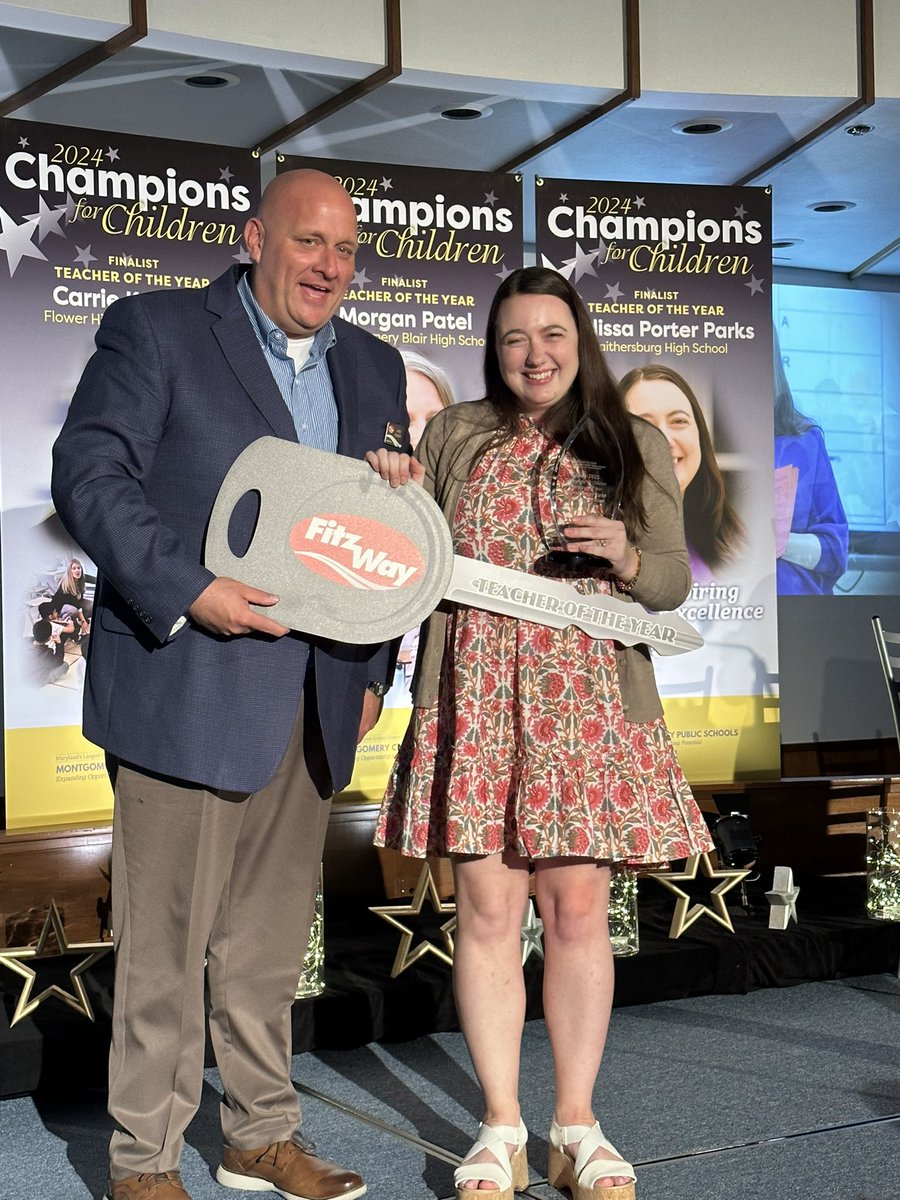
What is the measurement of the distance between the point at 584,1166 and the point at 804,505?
4470mm

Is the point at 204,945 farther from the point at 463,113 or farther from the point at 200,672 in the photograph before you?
the point at 463,113

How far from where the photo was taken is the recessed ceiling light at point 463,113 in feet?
14.0

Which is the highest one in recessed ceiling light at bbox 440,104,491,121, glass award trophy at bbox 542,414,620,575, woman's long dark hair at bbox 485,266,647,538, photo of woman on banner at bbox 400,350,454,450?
recessed ceiling light at bbox 440,104,491,121

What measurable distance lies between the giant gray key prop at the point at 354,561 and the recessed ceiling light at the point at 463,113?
2.49 meters

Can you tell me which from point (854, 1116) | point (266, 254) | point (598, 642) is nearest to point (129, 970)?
point (598, 642)

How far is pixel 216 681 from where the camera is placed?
2.11 meters

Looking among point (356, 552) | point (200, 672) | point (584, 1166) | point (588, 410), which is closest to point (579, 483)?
point (588, 410)

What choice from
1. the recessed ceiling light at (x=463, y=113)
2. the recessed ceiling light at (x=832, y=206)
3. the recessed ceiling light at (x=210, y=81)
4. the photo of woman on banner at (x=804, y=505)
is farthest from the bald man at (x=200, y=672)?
the photo of woman on banner at (x=804, y=505)

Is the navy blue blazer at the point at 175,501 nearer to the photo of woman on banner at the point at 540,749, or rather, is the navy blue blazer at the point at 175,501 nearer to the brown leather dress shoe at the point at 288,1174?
the photo of woman on banner at the point at 540,749

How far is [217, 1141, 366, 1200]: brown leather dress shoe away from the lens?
2229 millimetres

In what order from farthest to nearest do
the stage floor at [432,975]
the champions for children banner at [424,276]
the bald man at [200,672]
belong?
1. the champions for children banner at [424,276]
2. the stage floor at [432,975]
3. the bald man at [200,672]

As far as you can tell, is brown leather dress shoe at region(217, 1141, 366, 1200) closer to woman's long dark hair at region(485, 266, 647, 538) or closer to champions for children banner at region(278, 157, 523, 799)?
woman's long dark hair at region(485, 266, 647, 538)

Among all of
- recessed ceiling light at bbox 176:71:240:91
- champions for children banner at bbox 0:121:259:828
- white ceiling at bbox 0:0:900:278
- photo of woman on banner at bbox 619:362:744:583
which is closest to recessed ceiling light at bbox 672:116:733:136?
white ceiling at bbox 0:0:900:278

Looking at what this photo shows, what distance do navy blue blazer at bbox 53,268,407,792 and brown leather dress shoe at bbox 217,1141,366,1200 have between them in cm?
65
